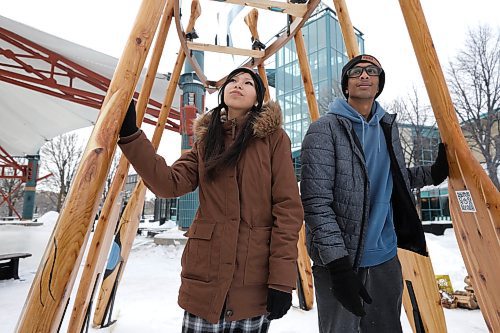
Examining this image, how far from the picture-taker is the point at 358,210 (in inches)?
54.3

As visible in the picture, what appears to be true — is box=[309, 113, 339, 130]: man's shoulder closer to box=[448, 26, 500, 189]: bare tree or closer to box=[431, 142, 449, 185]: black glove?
box=[431, 142, 449, 185]: black glove

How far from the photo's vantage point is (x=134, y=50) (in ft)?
4.66

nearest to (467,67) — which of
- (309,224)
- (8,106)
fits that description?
(309,224)

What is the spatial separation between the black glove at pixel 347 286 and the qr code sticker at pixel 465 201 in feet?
2.77

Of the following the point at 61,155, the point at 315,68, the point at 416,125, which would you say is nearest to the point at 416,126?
the point at 416,125

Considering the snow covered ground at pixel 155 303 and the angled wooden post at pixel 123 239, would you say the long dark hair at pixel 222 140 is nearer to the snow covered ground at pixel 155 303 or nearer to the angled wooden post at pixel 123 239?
the angled wooden post at pixel 123 239

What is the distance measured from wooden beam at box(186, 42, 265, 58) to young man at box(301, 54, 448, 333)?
2.01m

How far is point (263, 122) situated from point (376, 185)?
621 millimetres

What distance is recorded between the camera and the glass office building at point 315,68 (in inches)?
590

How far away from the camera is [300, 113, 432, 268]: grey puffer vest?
1.32 metres

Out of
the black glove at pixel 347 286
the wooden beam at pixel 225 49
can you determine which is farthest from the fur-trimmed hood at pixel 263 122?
the wooden beam at pixel 225 49

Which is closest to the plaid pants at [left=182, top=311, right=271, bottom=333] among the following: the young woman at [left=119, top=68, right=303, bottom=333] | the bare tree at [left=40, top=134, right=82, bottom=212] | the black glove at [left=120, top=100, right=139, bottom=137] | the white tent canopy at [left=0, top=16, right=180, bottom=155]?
the young woman at [left=119, top=68, right=303, bottom=333]

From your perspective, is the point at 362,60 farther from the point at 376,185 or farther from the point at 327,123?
the point at 376,185

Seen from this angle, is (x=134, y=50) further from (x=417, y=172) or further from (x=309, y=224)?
(x=417, y=172)
